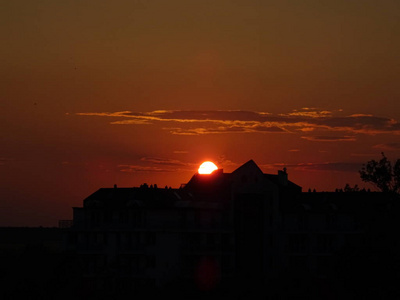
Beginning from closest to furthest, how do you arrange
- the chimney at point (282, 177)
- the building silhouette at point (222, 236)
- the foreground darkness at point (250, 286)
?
the foreground darkness at point (250, 286), the building silhouette at point (222, 236), the chimney at point (282, 177)

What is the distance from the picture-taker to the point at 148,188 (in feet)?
484

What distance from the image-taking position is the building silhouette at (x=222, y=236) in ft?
458

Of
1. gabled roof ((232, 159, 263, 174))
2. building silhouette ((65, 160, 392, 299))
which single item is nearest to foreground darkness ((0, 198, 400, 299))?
building silhouette ((65, 160, 392, 299))

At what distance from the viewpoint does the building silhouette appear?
458ft

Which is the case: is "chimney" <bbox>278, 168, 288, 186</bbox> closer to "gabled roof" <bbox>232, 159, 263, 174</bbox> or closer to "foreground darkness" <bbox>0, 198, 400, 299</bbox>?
"gabled roof" <bbox>232, 159, 263, 174</bbox>

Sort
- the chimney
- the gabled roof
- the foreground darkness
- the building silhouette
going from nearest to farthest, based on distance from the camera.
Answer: the foreground darkness
the building silhouette
the gabled roof
the chimney

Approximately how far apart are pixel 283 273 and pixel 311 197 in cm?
1620

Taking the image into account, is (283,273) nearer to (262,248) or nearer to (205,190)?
(262,248)

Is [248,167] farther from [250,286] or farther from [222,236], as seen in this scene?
[250,286]

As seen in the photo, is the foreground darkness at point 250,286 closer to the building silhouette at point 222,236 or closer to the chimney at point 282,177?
the building silhouette at point 222,236

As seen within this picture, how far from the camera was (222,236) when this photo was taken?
5832 inches

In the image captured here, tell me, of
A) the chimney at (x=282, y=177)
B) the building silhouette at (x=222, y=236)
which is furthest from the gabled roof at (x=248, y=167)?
the chimney at (x=282, y=177)

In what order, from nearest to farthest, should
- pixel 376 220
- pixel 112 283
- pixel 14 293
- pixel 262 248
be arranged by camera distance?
pixel 14 293 < pixel 376 220 < pixel 112 283 < pixel 262 248

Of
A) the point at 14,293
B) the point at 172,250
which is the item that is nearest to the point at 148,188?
the point at 172,250
